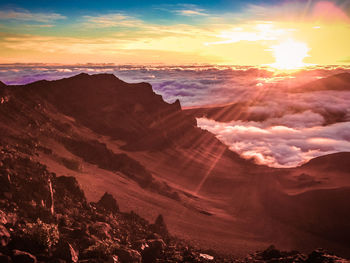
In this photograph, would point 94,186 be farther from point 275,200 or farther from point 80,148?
point 275,200

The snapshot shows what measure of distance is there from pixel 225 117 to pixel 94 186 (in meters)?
166

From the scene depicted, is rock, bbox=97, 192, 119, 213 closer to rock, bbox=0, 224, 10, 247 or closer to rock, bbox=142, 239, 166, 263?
rock, bbox=142, 239, 166, 263

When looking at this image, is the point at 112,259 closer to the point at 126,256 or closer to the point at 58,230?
the point at 126,256

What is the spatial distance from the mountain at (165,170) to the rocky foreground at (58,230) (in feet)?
18.0

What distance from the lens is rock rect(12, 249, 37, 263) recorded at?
10.1m

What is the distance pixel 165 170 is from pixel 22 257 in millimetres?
52941

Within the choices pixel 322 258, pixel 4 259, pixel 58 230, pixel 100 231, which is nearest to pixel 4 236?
pixel 4 259

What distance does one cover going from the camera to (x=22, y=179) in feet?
58.2

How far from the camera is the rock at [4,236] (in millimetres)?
10656

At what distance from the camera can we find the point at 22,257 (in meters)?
10.2

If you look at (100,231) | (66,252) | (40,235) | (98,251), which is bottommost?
(100,231)

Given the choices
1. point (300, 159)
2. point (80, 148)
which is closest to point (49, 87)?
point (80, 148)

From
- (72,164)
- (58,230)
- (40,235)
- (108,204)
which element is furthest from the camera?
(72,164)

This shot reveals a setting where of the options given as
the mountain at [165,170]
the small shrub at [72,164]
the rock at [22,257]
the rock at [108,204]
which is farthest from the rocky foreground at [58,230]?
the small shrub at [72,164]
